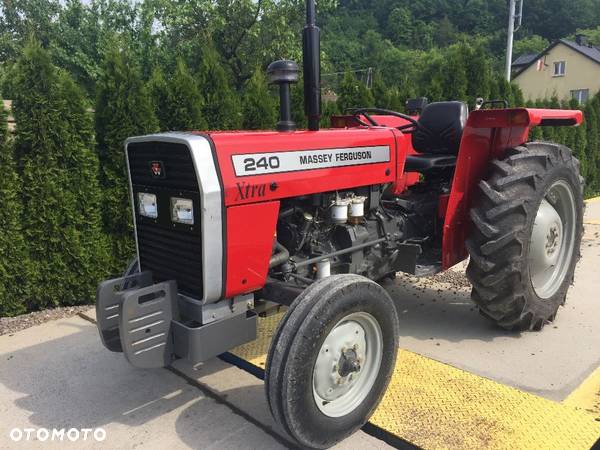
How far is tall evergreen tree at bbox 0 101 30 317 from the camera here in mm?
4195

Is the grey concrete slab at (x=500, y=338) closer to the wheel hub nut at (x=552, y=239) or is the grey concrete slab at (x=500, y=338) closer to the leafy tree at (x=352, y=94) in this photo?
the wheel hub nut at (x=552, y=239)

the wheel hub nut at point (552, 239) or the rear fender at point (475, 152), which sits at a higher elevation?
the rear fender at point (475, 152)

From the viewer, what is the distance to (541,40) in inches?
2443

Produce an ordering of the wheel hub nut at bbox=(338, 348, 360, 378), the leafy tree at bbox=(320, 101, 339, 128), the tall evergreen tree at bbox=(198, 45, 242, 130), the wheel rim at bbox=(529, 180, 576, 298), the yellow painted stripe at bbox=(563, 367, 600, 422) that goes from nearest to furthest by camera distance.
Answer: the wheel hub nut at bbox=(338, 348, 360, 378) → the yellow painted stripe at bbox=(563, 367, 600, 422) → the wheel rim at bbox=(529, 180, 576, 298) → the tall evergreen tree at bbox=(198, 45, 242, 130) → the leafy tree at bbox=(320, 101, 339, 128)

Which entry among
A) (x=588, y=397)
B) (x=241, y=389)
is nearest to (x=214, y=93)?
(x=241, y=389)

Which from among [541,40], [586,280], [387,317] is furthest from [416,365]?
[541,40]

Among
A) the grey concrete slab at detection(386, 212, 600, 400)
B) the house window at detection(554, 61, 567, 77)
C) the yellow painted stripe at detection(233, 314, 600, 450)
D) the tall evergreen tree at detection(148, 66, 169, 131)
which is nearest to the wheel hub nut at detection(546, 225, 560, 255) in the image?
the grey concrete slab at detection(386, 212, 600, 400)

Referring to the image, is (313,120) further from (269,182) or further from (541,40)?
(541,40)

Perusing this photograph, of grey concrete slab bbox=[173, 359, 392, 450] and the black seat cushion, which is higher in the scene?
the black seat cushion

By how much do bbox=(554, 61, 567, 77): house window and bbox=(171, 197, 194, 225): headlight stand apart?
142ft

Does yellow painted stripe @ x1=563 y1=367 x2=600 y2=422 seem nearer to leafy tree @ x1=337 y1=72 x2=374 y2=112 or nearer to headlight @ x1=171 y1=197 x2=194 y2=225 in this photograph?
headlight @ x1=171 y1=197 x2=194 y2=225

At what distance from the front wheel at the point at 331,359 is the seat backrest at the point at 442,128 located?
6.23ft

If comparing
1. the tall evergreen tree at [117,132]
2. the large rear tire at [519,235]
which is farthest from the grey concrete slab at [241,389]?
the tall evergreen tree at [117,132]

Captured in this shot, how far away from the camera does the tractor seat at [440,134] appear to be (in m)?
3.81
